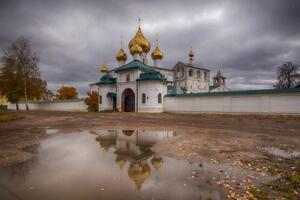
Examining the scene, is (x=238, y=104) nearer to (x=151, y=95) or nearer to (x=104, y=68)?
(x=151, y=95)

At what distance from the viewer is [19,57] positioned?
36.2 m

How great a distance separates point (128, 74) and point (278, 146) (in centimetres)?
2789

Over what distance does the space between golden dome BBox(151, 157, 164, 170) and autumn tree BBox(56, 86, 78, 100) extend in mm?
58470

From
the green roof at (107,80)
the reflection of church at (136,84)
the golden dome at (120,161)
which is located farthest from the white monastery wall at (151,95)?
the golden dome at (120,161)

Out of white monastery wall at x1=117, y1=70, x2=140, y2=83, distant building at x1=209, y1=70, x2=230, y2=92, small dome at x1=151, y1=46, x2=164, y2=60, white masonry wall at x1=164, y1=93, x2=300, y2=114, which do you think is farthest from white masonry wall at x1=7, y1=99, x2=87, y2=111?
distant building at x1=209, y1=70, x2=230, y2=92

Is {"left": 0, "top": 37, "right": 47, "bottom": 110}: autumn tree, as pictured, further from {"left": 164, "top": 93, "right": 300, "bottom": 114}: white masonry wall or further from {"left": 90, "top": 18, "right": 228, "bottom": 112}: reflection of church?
{"left": 164, "top": 93, "right": 300, "bottom": 114}: white masonry wall

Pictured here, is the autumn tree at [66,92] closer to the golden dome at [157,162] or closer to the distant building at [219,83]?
the distant building at [219,83]


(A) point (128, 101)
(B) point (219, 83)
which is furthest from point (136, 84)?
(B) point (219, 83)

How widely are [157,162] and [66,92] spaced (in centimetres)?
5987

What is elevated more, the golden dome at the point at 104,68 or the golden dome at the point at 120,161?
the golden dome at the point at 104,68

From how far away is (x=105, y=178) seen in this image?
4055mm

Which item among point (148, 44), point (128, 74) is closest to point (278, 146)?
point (128, 74)

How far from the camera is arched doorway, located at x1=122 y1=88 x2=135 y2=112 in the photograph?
108 ft

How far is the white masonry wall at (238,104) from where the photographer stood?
21312mm
